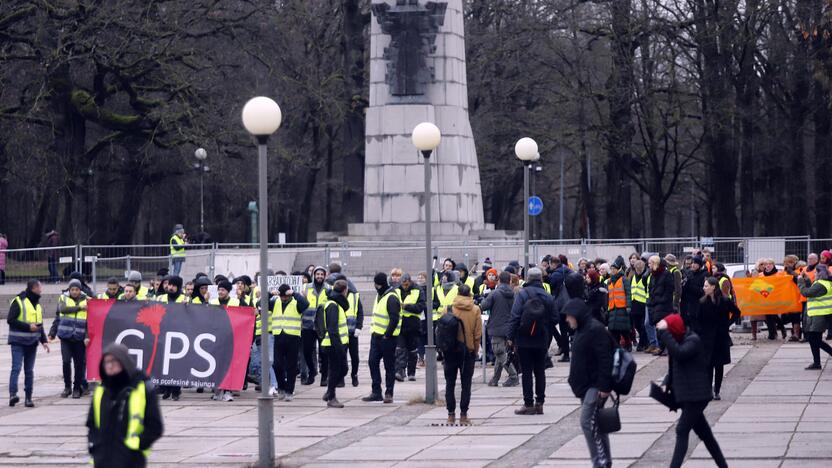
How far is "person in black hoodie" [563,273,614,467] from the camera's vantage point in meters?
12.0

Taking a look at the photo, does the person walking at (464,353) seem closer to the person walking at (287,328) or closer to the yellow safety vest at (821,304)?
the person walking at (287,328)

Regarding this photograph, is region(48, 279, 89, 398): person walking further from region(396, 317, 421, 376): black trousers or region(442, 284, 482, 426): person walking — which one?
region(442, 284, 482, 426): person walking

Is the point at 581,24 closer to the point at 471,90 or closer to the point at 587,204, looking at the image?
the point at 471,90

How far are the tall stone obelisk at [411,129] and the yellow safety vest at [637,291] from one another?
13785mm

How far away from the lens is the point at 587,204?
189ft

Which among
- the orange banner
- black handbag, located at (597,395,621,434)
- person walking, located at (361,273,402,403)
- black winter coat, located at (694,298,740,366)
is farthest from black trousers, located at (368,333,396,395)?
the orange banner

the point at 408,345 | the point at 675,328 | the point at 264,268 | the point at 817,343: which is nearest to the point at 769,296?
the point at 817,343

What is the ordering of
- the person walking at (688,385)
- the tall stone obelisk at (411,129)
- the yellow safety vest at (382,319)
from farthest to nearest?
the tall stone obelisk at (411,129)
the yellow safety vest at (382,319)
the person walking at (688,385)

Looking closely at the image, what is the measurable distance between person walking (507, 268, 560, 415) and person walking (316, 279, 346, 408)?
2.26m

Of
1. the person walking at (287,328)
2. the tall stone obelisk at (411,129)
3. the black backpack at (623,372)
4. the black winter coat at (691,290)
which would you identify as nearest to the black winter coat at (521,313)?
the person walking at (287,328)

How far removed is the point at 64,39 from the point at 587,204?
1013 inches

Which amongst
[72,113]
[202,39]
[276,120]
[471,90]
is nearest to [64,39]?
[72,113]

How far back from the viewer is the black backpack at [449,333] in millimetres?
15797

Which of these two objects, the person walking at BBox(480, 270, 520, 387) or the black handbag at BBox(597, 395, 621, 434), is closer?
the black handbag at BBox(597, 395, 621, 434)
